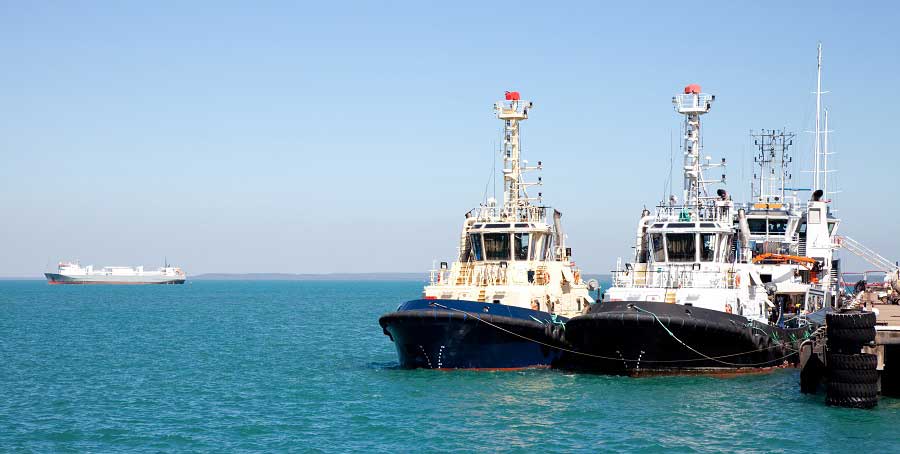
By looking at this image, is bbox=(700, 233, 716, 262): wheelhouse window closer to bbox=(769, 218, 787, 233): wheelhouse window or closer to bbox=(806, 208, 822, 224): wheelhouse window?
bbox=(769, 218, 787, 233): wheelhouse window

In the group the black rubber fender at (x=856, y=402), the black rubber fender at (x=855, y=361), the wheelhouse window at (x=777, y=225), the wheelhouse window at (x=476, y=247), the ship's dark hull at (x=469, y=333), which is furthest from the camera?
the wheelhouse window at (x=777, y=225)

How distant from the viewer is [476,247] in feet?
151

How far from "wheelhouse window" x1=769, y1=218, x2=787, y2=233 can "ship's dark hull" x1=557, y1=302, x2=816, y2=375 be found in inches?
604

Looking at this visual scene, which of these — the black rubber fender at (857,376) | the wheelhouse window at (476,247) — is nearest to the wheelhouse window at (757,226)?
the wheelhouse window at (476,247)

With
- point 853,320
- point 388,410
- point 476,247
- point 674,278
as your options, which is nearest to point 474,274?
point 476,247

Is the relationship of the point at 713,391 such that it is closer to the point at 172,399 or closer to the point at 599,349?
the point at 599,349

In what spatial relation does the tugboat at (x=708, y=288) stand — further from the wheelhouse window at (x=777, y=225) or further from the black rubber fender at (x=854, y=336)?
the black rubber fender at (x=854, y=336)

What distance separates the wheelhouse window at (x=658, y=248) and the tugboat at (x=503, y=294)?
4368 millimetres

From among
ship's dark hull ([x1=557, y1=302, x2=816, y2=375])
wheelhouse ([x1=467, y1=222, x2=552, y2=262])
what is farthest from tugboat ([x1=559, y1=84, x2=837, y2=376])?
wheelhouse ([x1=467, y1=222, x2=552, y2=262])

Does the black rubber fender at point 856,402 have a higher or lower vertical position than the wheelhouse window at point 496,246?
lower

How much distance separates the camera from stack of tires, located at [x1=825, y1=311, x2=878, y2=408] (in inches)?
1214

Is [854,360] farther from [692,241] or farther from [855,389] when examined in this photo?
[692,241]

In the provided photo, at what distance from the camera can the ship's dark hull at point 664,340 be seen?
37.0 meters

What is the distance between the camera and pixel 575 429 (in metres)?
30.0
